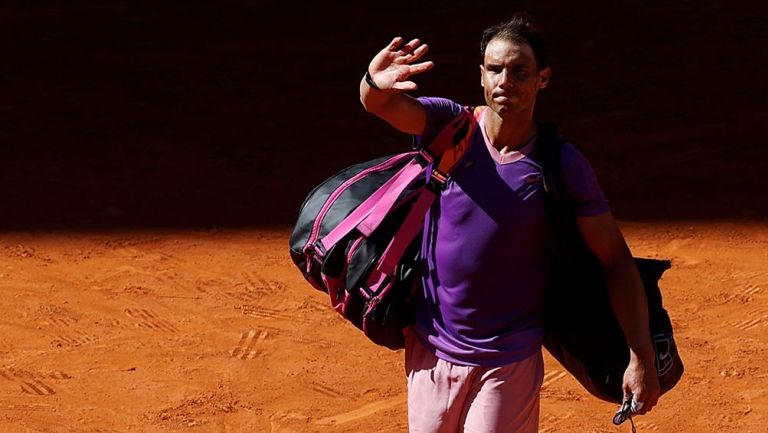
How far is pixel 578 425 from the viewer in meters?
6.20

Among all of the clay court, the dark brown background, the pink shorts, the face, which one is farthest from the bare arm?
the dark brown background

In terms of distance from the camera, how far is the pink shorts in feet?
13.2

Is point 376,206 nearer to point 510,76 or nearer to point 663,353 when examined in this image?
point 510,76

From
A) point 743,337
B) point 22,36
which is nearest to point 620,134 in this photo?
point 743,337

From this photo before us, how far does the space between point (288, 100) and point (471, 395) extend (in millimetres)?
6849

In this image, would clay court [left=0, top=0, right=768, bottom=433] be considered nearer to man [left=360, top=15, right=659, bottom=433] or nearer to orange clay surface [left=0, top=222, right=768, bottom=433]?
orange clay surface [left=0, top=222, right=768, bottom=433]

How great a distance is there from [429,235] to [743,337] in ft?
11.5

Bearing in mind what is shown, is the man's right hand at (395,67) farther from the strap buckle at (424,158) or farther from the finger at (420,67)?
the strap buckle at (424,158)

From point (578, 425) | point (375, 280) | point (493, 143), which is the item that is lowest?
point (578, 425)

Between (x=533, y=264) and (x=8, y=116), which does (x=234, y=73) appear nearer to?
(x=8, y=116)

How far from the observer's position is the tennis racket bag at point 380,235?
396cm

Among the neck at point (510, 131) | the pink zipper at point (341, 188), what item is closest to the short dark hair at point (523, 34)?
the neck at point (510, 131)

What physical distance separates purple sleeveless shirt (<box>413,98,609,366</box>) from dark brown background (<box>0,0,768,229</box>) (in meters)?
4.62

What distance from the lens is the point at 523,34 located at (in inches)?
154
